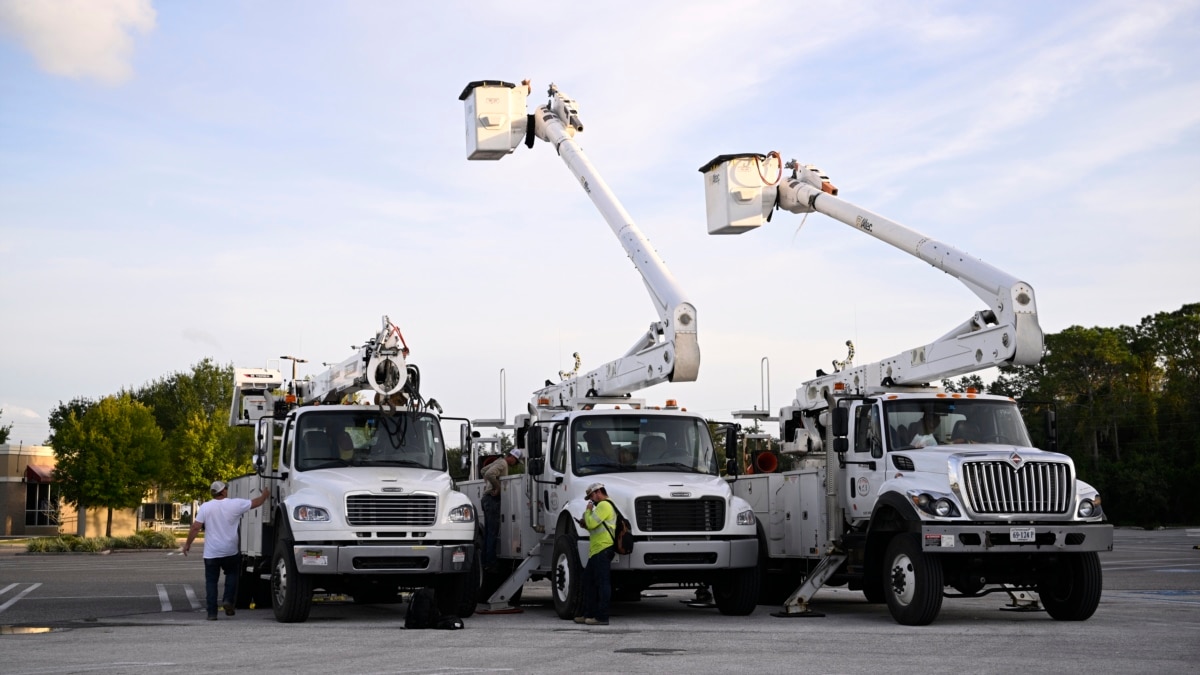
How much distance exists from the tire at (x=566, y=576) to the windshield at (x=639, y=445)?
105cm

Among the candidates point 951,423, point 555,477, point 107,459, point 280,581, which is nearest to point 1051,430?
point 951,423

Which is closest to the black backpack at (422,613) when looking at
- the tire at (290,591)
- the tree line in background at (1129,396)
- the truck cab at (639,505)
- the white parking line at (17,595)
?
the tire at (290,591)

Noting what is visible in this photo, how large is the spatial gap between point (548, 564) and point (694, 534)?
2568mm

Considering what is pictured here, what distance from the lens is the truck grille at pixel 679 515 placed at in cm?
1678

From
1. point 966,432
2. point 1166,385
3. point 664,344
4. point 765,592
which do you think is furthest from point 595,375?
point 1166,385

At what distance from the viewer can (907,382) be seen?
1847cm

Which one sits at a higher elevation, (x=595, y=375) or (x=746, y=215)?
(x=746, y=215)

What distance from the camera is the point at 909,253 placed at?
18.8 m

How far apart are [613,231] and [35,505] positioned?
200 ft

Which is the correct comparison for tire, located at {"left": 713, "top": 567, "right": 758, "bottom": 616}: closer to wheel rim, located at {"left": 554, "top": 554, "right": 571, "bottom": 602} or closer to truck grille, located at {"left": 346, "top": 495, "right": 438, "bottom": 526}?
wheel rim, located at {"left": 554, "top": 554, "right": 571, "bottom": 602}

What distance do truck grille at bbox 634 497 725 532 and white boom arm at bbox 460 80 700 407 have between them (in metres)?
1.86

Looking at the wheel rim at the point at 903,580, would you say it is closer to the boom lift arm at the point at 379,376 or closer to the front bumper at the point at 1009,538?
the front bumper at the point at 1009,538

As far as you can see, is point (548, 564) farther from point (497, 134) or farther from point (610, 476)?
point (497, 134)

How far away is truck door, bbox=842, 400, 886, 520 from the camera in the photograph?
1678cm
